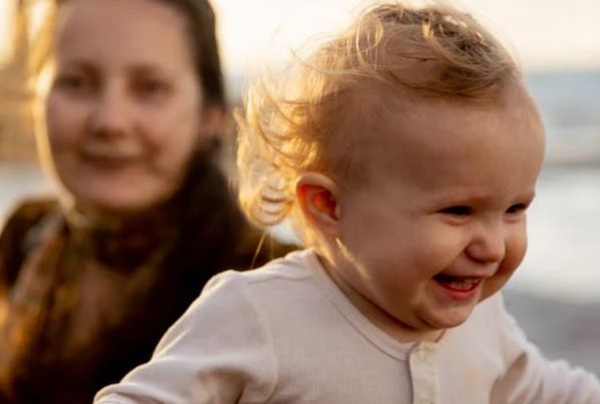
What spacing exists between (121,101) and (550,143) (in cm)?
1725

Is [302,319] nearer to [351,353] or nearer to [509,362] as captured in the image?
[351,353]

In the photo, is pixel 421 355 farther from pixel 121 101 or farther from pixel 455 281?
pixel 121 101

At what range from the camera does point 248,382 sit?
238 cm

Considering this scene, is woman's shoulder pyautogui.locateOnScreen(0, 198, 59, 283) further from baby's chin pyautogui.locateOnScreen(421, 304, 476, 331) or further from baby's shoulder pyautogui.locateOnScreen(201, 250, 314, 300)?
baby's chin pyautogui.locateOnScreen(421, 304, 476, 331)

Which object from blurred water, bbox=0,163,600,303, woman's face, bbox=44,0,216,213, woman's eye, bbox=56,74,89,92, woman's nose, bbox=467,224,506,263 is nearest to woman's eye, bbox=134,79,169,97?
woman's face, bbox=44,0,216,213

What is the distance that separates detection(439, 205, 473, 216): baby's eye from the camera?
2.31 meters

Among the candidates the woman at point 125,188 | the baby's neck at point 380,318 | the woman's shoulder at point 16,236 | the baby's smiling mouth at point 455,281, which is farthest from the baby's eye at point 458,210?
the woman's shoulder at point 16,236

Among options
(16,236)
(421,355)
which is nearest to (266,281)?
(421,355)

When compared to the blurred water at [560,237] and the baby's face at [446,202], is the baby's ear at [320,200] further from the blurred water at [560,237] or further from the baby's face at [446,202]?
the blurred water at [560,237]

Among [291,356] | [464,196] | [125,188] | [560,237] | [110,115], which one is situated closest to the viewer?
[464,196]

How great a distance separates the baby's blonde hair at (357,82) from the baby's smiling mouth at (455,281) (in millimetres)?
207

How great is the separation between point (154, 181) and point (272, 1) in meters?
0.84

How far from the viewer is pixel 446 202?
2.29m

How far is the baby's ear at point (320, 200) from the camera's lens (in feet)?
7.94
